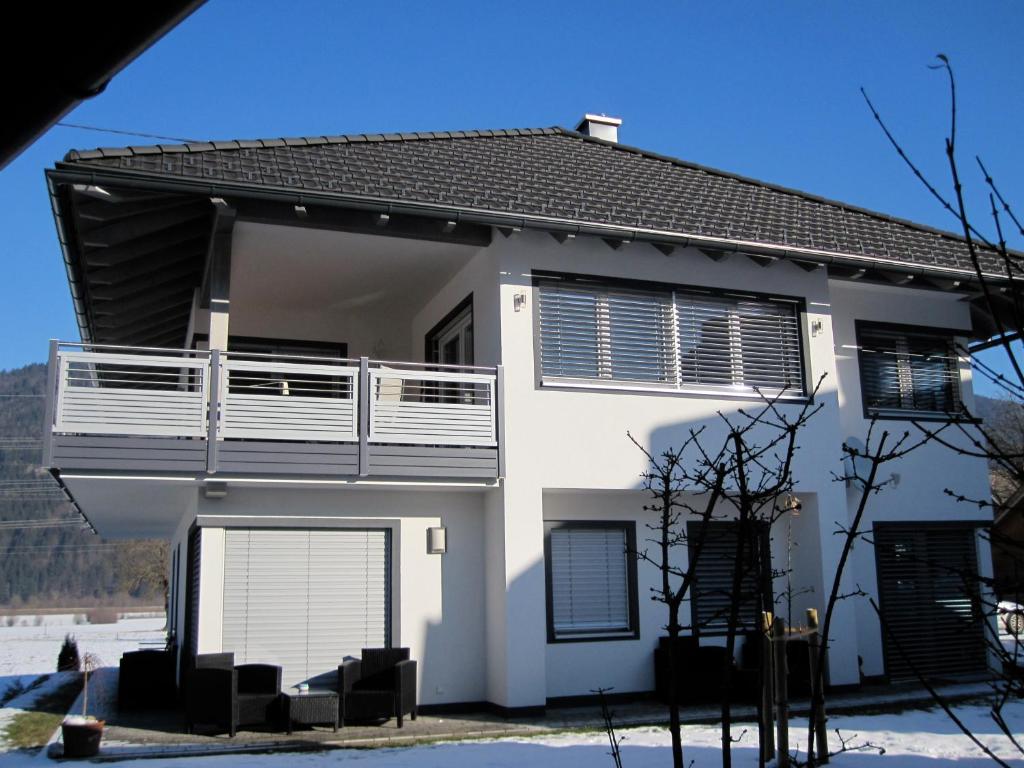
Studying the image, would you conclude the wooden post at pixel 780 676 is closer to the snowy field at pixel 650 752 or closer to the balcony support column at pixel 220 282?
the snowy field at pixel 650 752

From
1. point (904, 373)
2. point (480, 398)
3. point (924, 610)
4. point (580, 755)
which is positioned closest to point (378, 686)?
point (580, 755)

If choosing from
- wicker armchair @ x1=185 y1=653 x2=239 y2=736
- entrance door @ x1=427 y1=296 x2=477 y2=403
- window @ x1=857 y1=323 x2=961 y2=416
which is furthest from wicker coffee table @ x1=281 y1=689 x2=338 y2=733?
window @ x1=857 y1=323 x2=961 y2=416

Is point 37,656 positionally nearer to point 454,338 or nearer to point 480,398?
point 454,338

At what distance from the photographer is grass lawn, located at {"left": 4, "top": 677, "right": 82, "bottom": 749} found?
1110cm

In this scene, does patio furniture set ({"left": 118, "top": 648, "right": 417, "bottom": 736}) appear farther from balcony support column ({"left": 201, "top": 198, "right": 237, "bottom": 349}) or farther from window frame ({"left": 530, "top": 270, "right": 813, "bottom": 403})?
window frame ({"left": 530, "top": 270, "right": 813, "bottom": 403})

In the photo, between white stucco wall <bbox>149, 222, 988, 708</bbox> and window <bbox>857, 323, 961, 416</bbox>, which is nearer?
white stucco wall <bbox>149, 222, 988, 708</bbox>

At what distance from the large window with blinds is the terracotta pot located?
20.8ft

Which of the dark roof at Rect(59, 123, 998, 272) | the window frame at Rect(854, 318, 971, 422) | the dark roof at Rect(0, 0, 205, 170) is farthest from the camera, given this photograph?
the window frame at Rect(854, 318, 971, 422)

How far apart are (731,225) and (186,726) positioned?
9.29 meters

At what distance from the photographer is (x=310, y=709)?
10.9m

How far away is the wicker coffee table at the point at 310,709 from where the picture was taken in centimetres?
1084

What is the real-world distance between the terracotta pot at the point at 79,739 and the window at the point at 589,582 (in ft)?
17.4

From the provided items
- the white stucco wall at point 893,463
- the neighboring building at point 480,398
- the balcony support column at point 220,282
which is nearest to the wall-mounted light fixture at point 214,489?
the neighboring building at point 480,398

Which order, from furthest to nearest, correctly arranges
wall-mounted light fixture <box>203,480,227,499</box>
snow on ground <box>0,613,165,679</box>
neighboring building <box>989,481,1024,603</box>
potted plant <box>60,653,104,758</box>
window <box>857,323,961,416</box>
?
snow on ground <box>0,613,165,679</box>, window <box>857,323,961,416</box>, wall-mounted light fixture <box>203,480,227,499</box>, potted plant <box>60,653,104,758</box>, neighboring building <box>989,481,1024,603</box>
